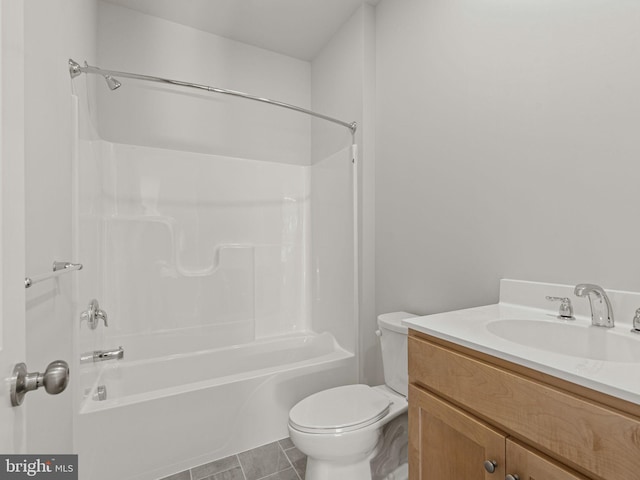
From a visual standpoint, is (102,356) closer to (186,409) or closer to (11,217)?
(186,409)

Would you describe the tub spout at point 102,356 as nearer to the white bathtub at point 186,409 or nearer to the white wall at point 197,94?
the white bathtub at point 186,409

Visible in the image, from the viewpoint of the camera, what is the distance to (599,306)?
96cm

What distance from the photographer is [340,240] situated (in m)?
2.24

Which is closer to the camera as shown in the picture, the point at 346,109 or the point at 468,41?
the point at 468,41

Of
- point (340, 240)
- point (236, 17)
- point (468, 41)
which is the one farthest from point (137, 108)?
point (468, 41)

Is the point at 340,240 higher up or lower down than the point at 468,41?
lower down

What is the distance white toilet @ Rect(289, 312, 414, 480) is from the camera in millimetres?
1259

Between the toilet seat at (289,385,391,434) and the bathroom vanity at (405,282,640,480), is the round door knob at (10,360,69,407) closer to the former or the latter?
the bathroom vanity at (405,282,640,480)

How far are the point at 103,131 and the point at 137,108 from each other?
261mm

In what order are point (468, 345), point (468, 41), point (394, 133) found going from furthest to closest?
point (394, 133), point (468, 41), point (468, 345)

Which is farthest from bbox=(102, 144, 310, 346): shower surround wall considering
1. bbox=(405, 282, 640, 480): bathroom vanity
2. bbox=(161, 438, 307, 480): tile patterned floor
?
bbox=(405, 282, 640, 480): bathroom vanity

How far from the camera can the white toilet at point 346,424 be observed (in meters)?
1.26

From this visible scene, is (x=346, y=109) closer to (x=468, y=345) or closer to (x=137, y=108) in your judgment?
(x=137, y=108)

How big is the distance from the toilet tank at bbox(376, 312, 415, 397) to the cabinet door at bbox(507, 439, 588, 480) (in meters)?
0.79
